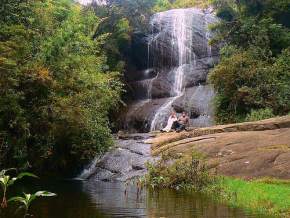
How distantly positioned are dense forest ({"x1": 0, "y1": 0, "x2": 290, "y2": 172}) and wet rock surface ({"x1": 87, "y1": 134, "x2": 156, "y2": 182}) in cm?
81

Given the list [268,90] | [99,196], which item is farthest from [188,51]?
[99,196]

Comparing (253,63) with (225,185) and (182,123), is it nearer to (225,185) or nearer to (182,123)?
(182,123)

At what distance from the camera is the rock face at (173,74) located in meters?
35.1

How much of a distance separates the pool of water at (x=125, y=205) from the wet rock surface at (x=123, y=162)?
4.22m

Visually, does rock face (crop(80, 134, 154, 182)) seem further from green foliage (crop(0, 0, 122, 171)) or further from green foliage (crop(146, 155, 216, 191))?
green foliage (crop(146, 155, 216, 191))

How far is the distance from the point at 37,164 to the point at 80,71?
4.95 metres

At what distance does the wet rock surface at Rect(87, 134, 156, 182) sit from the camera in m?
21.6

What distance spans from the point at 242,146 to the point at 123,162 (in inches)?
236

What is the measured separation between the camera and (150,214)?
11391 mm

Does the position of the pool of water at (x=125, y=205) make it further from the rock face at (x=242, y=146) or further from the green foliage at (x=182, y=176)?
the rock face at (x=242, y=146)

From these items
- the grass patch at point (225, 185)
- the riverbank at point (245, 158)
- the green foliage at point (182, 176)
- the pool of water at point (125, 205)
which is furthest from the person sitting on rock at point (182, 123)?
the pool of water at point (125, 205)

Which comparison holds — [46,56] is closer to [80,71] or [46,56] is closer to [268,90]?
[80,71]

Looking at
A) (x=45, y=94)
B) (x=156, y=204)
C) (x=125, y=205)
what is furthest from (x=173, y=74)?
(x=125, y=205)

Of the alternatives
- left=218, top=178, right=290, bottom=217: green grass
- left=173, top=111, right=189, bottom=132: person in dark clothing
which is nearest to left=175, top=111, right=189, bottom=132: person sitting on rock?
left=173, top=111, right=189, bottom=132: person in dark clothing
